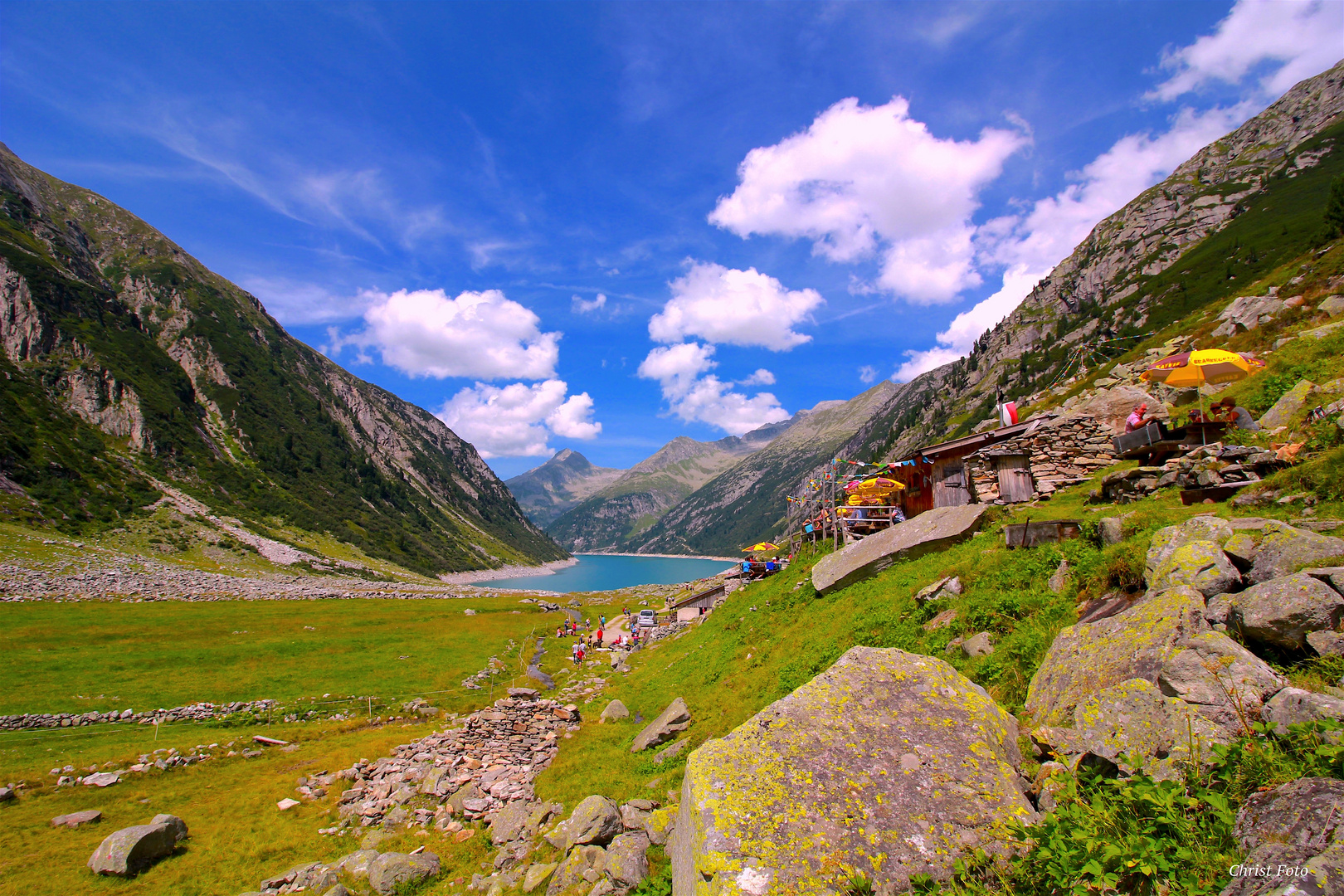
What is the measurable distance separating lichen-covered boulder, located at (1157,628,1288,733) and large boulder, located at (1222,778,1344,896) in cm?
145

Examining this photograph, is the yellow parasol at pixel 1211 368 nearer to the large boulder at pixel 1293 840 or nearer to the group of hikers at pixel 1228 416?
the group of hikers at pixel 1228 416

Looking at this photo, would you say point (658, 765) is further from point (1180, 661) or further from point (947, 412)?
A: point (947, 412)

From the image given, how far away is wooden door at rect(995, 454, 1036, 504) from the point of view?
65.6 feet

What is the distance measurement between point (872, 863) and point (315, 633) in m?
64.4

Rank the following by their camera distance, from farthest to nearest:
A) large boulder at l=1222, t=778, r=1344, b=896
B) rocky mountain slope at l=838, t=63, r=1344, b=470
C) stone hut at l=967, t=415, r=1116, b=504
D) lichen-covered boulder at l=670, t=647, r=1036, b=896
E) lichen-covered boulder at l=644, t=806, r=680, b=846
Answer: rocky mountain slope at l=838, t=63, r=1344, b=470
stone hut at l=967, t=415, r=1116, b=504
lichen-covered boulder at l=644, t=806, r=680, b=846
lichen-covered boulder at l=670, t=647, r=1036, b=896
large boulder at l=1222, t=778, r=1344, b=896

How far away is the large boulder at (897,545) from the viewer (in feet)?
58.4

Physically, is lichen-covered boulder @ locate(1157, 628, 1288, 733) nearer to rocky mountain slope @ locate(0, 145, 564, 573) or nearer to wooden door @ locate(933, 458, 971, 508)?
wooden door @ locate(933, 458, 971, 508)

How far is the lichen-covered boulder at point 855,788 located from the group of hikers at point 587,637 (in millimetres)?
37848

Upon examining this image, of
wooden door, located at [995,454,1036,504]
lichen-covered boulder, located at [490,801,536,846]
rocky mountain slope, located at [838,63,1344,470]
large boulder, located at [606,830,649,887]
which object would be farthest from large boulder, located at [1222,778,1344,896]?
rocky mountain slope, located at [838,63,1344,470]

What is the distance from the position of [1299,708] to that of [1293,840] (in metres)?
1.81

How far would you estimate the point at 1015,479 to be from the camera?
20.3m

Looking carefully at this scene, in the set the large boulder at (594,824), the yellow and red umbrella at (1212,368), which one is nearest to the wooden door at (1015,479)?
the yellow and red umbrella at (1212,368)

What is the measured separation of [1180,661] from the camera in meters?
5.92

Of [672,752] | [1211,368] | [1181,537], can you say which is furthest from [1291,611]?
[1211,368]
